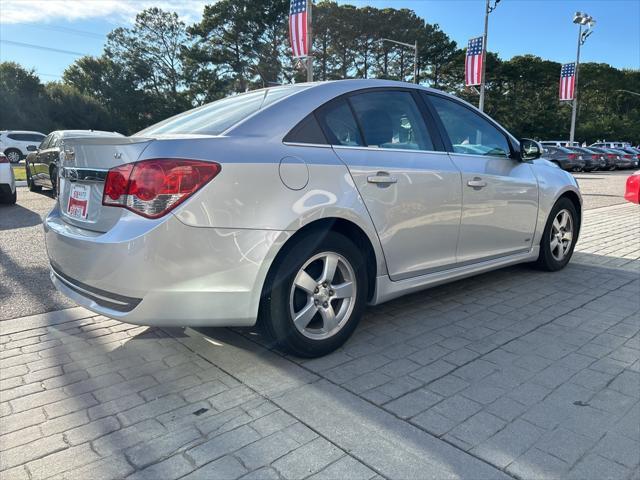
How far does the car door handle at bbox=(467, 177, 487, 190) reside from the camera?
3.82m

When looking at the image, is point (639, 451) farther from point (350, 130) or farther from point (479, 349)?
point (350, 130)

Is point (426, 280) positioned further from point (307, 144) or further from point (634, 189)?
point (634, 189)

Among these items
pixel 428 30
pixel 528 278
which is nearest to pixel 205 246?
pixel 528 278

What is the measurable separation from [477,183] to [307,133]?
5.38 feet

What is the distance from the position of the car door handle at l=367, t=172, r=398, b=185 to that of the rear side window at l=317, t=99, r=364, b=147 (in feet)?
0.75

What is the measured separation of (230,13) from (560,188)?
48.7m

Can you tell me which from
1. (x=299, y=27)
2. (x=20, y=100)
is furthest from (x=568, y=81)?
(x=20, y=100)

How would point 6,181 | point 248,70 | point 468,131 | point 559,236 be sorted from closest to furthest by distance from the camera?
point 468,131
point 559,236
point 6,181
point 248,70

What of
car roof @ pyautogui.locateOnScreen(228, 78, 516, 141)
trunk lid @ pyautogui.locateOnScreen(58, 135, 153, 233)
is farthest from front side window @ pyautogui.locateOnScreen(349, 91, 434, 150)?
trunk lid @ pyautogui.locateOnScreen(58, 135, 153, 233)

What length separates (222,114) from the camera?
3.13 meters

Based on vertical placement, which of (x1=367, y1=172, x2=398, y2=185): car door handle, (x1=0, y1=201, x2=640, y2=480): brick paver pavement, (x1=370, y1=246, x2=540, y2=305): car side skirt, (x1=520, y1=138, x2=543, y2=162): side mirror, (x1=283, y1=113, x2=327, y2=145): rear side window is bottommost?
(x1=0, y1=201, x2=640, y2=480): brick paver pavement

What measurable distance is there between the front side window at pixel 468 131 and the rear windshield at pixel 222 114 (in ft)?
4.18

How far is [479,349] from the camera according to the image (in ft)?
10.6

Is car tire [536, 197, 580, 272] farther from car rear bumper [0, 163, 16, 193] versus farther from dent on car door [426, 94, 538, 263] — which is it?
car rear bumper [0, 163, 16, 193]
